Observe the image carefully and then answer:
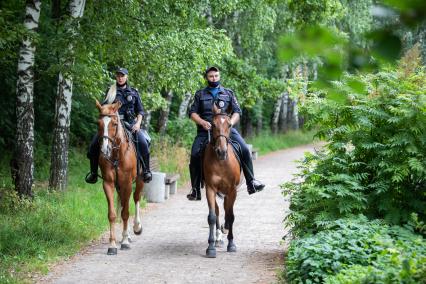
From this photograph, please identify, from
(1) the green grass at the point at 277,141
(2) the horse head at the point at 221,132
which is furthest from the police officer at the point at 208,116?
(1) the green grass at the point at 277,141

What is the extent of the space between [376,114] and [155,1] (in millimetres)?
8019

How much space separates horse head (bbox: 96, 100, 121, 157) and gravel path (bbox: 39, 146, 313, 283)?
5.48ft

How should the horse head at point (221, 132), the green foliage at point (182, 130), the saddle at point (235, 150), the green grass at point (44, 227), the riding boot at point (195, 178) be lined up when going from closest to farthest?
the green grass at point (44, 227) → the horse head at point (221, 132) → the saddle at point (235, 150) → the riding boot at point (195, 178) → the green foliage at point (182, 130)

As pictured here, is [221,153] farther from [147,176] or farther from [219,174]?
[147,176]

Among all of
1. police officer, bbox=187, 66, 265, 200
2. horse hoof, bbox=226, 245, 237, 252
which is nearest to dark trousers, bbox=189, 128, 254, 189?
police officer, bbox=187, 66, 265, 200

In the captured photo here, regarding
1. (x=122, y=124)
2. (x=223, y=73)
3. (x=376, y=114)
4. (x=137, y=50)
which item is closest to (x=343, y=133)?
(x=376, y=114)

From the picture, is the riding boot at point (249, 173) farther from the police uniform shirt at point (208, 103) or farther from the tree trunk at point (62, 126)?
the tree trunk at point (62, 126)

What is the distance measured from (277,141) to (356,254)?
3036 cm

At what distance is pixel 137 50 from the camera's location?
45.5ft

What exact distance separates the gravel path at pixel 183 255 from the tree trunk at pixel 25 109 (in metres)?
2.28

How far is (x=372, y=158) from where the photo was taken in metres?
9.30

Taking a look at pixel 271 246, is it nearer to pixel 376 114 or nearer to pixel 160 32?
pixel 376 114

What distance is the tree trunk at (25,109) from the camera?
1239cm

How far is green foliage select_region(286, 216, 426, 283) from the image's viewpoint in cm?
608
